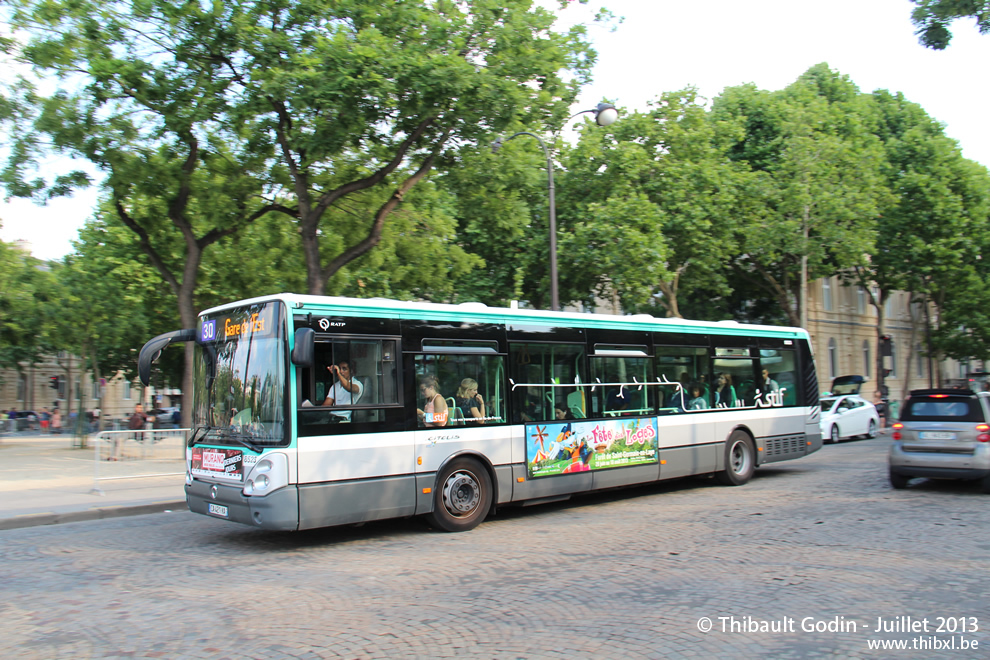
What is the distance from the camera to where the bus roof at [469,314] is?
859cm

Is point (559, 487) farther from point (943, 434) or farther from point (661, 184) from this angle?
point (661, 184)

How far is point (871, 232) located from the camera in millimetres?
29984

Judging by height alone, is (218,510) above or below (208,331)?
below

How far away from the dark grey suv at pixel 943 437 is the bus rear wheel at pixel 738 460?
2449 mm

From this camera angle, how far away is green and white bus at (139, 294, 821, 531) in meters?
8.27

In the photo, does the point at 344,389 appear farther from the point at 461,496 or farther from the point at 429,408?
the point at 461,496

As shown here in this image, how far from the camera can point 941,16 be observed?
10867 mm

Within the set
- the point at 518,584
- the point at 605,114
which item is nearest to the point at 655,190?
the point at 605,114

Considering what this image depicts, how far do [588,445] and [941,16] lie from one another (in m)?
7.76

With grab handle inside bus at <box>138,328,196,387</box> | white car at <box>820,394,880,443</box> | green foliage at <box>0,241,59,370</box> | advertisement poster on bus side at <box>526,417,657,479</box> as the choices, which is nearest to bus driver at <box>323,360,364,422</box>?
grab handle inside bus at <box>138,328,196,387</box>

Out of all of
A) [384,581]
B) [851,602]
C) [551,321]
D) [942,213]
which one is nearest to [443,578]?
[384,581]

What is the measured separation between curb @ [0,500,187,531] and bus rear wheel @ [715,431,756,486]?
8.95 metres

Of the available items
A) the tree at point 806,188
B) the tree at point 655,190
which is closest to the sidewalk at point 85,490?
the tree at point 655,190

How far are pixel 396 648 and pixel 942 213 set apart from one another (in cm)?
3615
